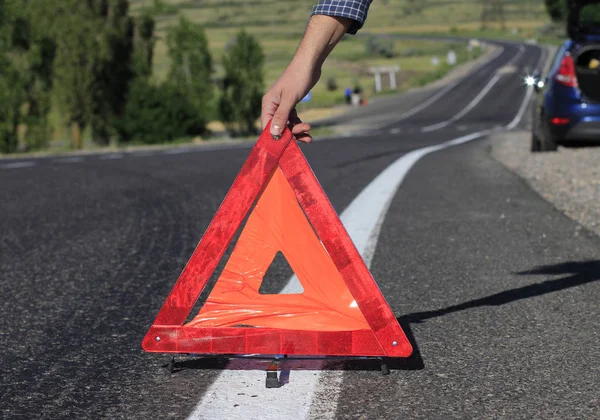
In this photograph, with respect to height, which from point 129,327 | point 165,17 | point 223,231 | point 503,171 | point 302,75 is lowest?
point 165,17

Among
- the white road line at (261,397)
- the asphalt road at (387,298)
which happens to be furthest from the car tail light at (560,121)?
the white road line at (261,397)

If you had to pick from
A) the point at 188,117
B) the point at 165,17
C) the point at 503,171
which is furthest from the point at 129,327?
the point at 165,17

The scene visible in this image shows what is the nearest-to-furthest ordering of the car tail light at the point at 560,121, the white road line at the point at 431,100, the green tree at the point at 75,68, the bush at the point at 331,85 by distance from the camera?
the car tail light at the point at 560,121
the green tree at the point at 75,68
the white road line at the point at 431,100
the bush at the point at 331,85

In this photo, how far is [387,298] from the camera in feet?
13.8

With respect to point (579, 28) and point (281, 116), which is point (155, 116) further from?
point (281, 116)

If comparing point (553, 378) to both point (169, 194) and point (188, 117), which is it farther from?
point (188, 117)

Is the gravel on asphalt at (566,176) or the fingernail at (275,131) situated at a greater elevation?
the fingernail at (275,131)

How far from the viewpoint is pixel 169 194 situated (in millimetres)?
8930

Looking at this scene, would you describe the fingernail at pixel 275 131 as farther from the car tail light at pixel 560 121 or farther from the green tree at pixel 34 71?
the green tree at pixel 34 71

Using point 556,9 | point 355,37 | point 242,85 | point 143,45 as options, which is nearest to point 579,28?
point 242,85

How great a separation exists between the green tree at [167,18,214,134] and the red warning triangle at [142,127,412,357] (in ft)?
115

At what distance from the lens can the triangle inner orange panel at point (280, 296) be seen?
3148mm

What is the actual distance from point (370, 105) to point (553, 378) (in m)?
55.6

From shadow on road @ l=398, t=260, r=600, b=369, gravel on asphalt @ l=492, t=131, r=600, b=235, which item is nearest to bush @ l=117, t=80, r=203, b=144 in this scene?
gravel on asphalt @ l=492, t=131, r=600, b=235
